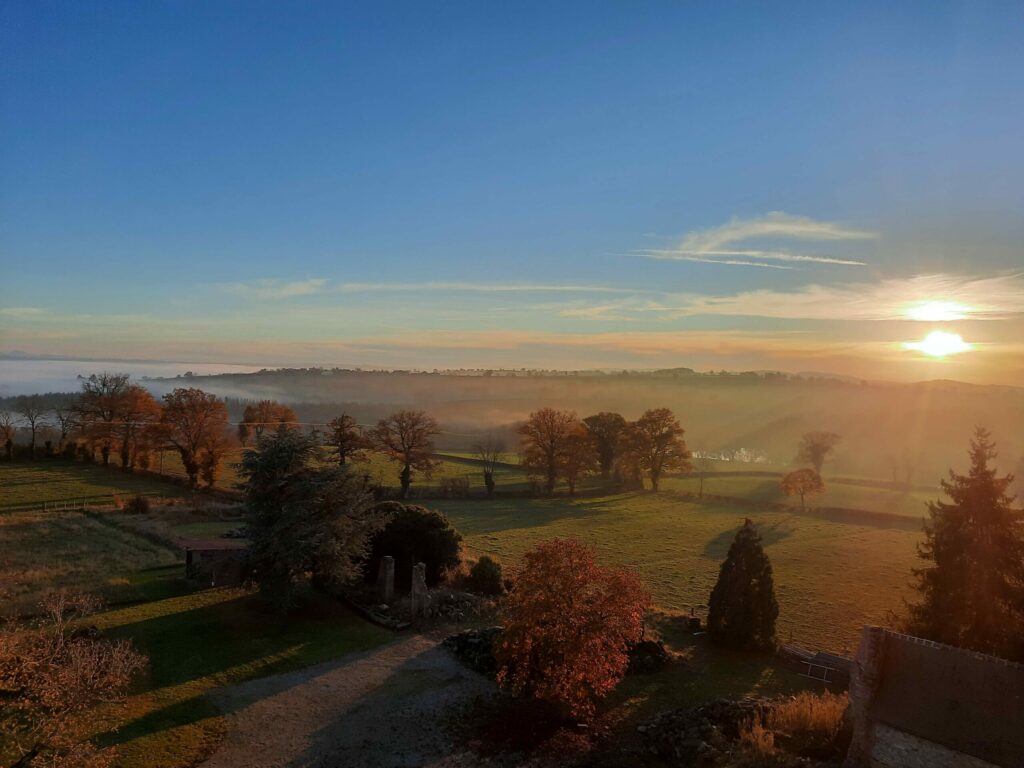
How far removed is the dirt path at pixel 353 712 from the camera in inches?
547

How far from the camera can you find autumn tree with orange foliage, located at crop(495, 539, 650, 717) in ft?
49.0

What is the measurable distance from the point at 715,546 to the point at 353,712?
30114 mm

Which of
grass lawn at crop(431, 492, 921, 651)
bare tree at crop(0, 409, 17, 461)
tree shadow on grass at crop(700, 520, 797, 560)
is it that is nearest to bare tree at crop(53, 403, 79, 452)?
bare tree at crop(0, 409, 17, 461)

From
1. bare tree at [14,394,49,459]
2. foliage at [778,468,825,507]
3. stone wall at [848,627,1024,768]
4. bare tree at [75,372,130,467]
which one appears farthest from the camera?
foliage at [778,468,825,507]

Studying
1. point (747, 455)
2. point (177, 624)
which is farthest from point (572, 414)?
point (747, 455)

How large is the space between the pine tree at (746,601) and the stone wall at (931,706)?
786 centimetres

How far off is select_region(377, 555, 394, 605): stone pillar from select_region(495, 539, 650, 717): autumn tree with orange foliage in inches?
374

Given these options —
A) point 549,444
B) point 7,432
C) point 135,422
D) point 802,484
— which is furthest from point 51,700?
point 7,432

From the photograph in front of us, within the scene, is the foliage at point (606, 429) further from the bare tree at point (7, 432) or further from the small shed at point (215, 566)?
the bare tree at point (7, 432)

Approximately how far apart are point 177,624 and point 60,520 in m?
22.2

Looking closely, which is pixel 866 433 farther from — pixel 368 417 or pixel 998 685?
pixel 998 685

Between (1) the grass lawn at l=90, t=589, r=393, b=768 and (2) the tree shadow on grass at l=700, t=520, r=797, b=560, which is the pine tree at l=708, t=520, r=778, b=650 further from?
(2) the tree shadow on grass at l=700, t=520, r=797, b=560

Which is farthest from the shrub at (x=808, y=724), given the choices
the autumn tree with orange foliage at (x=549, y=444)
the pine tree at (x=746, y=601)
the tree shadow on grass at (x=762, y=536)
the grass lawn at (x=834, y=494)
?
the grass lawn at (x=834, y=494)

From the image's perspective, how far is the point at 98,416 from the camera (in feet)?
183
